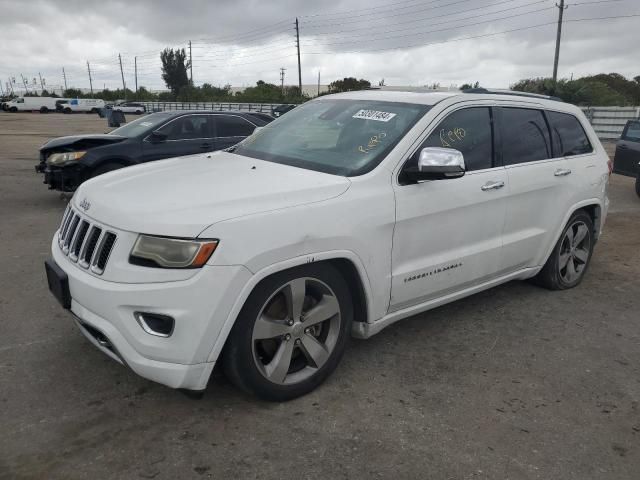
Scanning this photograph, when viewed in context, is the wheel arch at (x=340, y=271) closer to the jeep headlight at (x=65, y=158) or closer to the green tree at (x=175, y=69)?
the jeep headlight at (x=65, y=158)

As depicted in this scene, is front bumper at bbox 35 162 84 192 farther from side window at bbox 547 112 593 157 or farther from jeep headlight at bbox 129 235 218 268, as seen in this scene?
side window at bbox 547 112 593 157

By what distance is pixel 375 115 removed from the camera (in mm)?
3707

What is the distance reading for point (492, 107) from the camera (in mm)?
4016

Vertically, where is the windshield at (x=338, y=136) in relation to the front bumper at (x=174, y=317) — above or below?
above

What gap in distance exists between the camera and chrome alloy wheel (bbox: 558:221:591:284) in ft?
15.8

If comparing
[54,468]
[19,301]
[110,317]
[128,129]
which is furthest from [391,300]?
[128,129]

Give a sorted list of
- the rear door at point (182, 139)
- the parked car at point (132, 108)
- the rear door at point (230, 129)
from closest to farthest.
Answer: the rear door at point (182, 139), the rear door at point (230, 129), the parked car at point (132, 108)

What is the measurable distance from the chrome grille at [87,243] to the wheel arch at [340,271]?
672 mm

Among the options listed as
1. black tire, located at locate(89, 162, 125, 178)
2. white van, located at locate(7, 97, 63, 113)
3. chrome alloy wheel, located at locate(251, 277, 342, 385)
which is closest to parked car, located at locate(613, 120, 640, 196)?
black tire, located at locate(89, 162, 125, 178)

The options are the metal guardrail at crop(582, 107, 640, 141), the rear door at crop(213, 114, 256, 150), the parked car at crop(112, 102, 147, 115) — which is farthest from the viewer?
the parked car at crop(112, 102, 147, 115)

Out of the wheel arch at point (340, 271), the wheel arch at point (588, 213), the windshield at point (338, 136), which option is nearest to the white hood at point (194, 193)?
the windshield at point (338, 136)

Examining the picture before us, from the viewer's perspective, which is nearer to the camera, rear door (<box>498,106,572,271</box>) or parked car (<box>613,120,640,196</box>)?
rear door (<box>498,106,572,271</box>)

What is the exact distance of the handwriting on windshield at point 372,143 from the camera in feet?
11.3

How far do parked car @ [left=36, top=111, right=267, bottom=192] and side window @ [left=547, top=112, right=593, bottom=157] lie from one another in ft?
19.1
